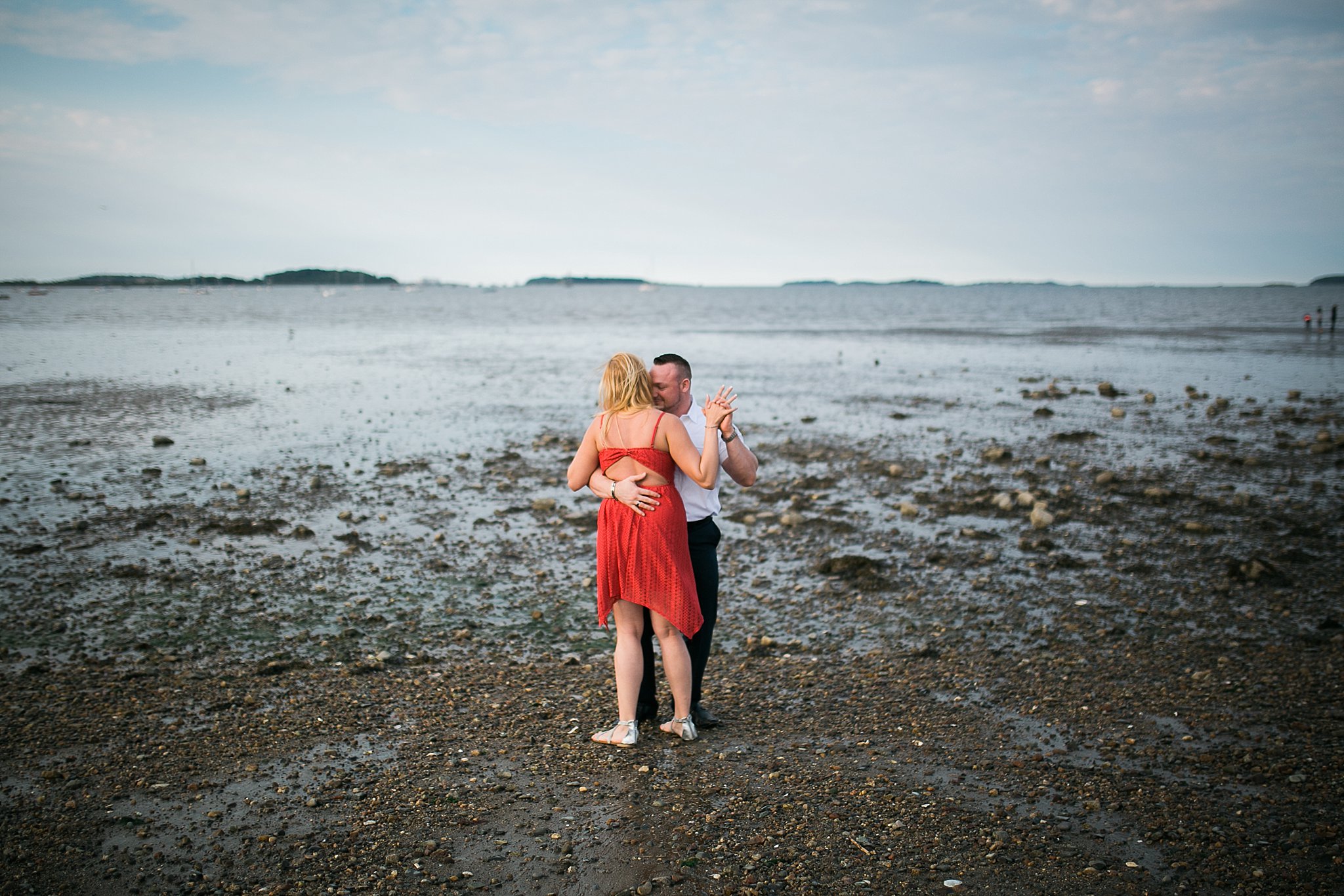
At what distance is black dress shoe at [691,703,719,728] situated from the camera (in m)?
6.04

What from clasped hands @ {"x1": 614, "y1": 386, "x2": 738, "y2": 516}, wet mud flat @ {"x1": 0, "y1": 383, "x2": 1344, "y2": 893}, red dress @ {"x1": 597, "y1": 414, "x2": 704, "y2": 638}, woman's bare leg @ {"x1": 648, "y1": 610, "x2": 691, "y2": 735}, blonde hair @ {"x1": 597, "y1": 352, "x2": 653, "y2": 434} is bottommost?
wet mud flat @ {"x1": 0, "y1": 383, "x2": 1344, "y2": 893}

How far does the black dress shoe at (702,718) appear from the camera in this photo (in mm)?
6043

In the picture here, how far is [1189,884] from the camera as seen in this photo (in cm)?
428

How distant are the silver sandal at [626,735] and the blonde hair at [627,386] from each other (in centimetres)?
208

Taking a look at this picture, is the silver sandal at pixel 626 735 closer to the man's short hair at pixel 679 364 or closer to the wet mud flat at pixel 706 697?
the wet mud flat at pixel 706 697

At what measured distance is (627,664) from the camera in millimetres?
5781

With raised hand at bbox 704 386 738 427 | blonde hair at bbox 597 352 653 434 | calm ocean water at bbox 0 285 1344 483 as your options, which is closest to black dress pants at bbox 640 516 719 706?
raised hand at bbox 704 386 738 427

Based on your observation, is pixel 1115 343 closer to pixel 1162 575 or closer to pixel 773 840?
pixel 1162 575

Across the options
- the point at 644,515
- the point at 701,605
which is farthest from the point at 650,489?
the point at 701,605

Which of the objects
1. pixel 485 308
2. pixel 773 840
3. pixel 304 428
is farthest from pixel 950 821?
pixel 485 308

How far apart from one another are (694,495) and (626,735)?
1.65m

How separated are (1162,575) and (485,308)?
125172mm

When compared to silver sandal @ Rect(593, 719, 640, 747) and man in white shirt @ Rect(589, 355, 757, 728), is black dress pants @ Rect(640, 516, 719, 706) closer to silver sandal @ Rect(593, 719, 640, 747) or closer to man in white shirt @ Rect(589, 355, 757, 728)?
man in white shirt @ Rect(589, 355, 757, 728)

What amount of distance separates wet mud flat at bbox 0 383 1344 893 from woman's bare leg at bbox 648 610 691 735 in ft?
0.93
